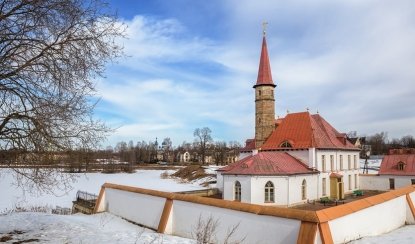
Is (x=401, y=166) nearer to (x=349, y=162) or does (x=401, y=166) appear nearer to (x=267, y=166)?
(x=349, y=162)

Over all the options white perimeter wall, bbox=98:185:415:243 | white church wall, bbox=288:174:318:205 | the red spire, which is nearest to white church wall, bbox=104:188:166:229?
white perimeter wall, bbox=98:185:415:243

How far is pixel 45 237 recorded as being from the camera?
896 centimetres

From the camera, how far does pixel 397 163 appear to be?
3403 cm

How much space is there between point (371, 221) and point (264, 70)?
81.0 ft

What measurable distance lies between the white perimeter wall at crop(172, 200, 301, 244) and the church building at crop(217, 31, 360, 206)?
13255 millimetres

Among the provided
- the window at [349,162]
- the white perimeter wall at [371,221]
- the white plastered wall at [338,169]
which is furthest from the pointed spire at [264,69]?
the white perimeter wall at [371,221]

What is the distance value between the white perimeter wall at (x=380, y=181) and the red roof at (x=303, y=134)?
196 inches

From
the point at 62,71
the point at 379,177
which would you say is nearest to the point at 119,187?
the point at 62,71

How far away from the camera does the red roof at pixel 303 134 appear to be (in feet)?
95.8

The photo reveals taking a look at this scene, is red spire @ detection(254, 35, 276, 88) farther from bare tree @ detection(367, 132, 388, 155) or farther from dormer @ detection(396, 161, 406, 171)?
bare tree @ detection(367, 132, 388, 155)

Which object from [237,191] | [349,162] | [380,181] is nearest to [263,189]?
[237,191]

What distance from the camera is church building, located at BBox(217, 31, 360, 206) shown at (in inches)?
955

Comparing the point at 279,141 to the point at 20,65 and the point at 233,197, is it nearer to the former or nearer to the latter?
the point at 233,197

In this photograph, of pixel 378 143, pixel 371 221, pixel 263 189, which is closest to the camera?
pixel 371 221
